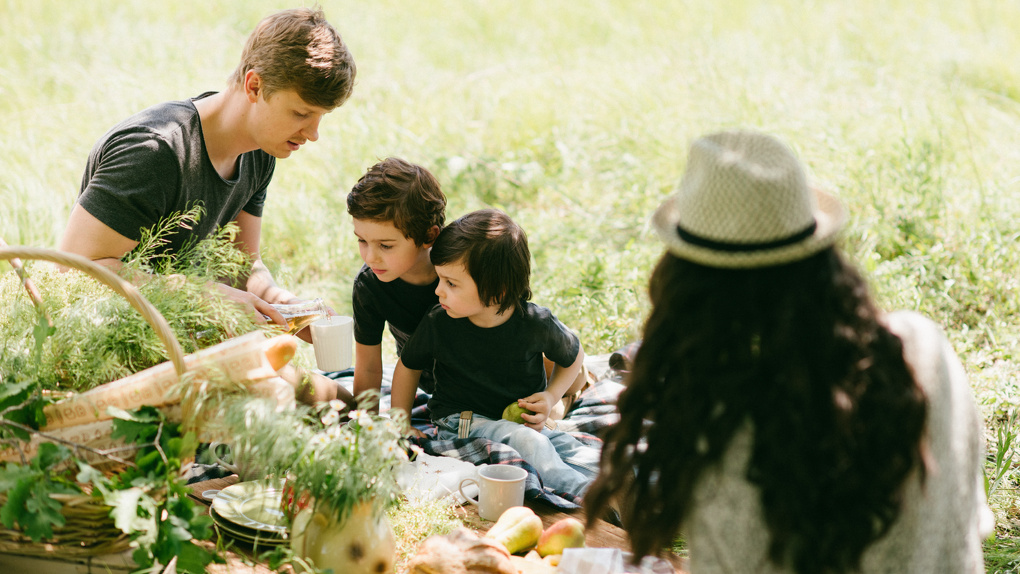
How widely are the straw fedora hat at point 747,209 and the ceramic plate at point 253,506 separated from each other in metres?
1.11

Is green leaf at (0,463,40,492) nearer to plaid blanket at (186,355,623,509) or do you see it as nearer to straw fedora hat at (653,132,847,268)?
plaid blanket at (186,355,623,509)

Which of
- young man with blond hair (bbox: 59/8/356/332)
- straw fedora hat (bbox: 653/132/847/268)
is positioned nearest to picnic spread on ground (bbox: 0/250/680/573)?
straw fedora hat (bbox: 653/132/847/268)

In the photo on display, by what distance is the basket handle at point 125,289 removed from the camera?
1.57 meters

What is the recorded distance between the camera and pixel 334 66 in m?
2.62

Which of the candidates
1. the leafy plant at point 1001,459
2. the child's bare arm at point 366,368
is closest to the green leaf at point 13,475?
the child's bare arm at point 366,368

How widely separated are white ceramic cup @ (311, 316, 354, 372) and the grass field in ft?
1.43

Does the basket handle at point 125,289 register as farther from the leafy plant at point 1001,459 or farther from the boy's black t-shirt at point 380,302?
Answer: the leafy plant at point 1001,459

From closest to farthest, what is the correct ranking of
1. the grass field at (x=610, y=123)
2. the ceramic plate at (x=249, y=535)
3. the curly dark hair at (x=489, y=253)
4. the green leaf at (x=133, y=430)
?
the green leaf at (x=133, y=430), the ceramic plate at (x=249, y=535), the curly dark hair at (x=489, y=253), the grass field at (x=610, y=123)

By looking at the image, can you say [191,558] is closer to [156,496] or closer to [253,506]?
[156,496]

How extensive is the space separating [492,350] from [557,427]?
1.35 feet

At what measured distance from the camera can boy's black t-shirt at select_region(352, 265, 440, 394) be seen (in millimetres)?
2883

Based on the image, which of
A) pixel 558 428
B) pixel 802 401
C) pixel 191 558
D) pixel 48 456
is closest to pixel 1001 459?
pixel 558 428

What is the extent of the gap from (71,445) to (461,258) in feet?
4.18

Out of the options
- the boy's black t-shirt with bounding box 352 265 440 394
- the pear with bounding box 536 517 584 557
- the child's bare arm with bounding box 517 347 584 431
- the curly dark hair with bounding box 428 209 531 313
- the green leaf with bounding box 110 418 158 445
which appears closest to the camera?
the green leaf with bounding box 110 418 158 445
